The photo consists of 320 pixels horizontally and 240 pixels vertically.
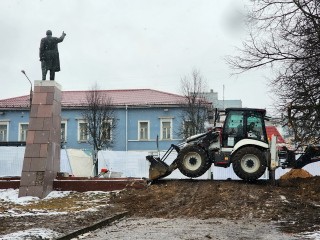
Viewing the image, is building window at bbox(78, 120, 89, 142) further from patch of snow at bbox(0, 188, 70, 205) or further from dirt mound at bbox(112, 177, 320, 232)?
dirt mound at bbox(112, 177, 320, 232)

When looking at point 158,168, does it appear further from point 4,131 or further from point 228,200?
point 4,131

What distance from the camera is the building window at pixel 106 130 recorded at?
4216 centimetres

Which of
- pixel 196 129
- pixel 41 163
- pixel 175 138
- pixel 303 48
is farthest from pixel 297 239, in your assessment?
pixel 175 138

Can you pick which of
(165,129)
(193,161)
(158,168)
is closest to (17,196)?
(158,168)

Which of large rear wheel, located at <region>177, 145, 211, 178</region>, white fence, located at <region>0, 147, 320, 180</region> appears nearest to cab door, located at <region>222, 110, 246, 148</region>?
large rear wheel, located at <region>177, 145, 211, 178</region>

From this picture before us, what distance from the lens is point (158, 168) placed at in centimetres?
1928

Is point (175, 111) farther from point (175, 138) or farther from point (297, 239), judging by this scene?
point (297, 239)

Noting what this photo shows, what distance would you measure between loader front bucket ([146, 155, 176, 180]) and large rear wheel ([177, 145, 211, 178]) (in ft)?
1.57

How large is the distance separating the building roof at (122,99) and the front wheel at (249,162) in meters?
26.3

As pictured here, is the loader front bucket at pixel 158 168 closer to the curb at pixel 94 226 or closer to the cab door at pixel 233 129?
the cab door at pixel 233 129

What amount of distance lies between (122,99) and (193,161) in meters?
28.9

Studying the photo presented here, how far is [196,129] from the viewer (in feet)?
128

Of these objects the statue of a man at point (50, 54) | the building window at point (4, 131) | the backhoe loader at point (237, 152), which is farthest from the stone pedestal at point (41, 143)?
the building window at point (4, 131)

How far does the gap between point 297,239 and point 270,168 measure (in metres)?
9.74
